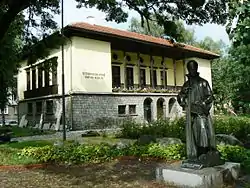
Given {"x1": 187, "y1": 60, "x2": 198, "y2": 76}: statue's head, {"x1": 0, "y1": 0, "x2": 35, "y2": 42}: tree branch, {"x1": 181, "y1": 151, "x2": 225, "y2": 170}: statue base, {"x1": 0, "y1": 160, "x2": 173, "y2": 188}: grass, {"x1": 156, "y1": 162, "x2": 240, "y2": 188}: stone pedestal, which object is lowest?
{"x1": 0, "y1": 160, "x2": 173, "y2": 188}: grass

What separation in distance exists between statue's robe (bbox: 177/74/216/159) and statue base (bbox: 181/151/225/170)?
105mm

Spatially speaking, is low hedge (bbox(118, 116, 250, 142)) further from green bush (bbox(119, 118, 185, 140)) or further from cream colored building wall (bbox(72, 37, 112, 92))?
cream colored building wall (bbox(72, 37, 112, 92))

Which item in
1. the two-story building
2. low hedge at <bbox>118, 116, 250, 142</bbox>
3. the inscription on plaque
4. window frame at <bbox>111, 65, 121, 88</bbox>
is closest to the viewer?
low hedge at <bbox>118, 116, 250, 142</bbox>

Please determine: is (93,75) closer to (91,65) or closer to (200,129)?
(91,65)

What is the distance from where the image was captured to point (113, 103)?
30547 mm

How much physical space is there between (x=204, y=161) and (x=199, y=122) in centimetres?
80

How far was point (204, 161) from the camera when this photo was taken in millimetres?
7160

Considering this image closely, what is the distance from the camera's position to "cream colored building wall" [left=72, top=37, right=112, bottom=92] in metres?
28.5

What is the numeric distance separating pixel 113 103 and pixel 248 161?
22.0 meters

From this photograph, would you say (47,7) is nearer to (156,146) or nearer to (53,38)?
(53,38)

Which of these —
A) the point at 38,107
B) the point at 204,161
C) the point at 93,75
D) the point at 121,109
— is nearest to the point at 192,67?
the point at 204,161

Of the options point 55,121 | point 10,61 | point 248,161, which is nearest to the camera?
point 248,161

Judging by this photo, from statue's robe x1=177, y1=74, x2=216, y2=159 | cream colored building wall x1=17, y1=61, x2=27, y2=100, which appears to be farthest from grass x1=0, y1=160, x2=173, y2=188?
cream colored building wall x1=17, y1=61, x2=27, y2=100

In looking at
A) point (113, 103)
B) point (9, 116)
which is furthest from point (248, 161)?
point (9, 116)
